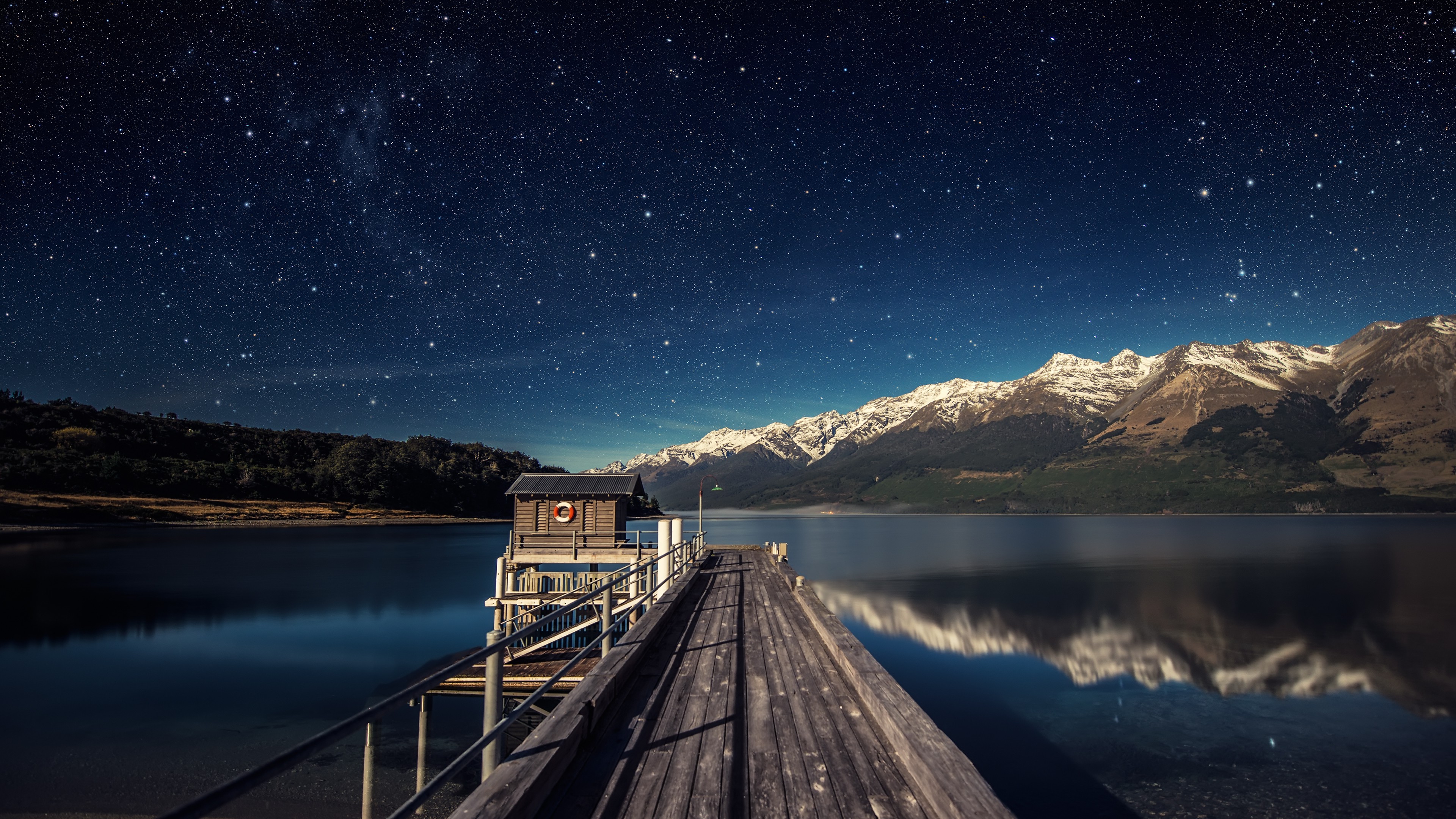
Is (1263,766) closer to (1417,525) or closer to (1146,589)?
(1146,589)

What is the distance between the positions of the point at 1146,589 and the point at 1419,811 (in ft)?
123

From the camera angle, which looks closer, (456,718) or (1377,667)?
(456,718)

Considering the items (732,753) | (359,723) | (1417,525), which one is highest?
(359,723)

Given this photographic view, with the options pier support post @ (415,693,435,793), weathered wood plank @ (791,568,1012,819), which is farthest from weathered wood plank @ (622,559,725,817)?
pier support post @ (415,693,435,793)

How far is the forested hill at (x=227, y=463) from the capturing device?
3479 inches

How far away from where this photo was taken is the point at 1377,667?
24.0 meters

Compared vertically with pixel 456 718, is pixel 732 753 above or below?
above

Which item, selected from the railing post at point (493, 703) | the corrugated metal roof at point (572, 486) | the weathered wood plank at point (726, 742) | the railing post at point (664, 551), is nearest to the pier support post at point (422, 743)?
the weathered wood plank at point (726, 742)

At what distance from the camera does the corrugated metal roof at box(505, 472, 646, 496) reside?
101 feet

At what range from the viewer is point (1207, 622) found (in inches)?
1300

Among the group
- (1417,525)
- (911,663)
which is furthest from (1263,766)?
(1417,525)

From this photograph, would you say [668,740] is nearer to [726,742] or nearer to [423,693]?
[726,742]

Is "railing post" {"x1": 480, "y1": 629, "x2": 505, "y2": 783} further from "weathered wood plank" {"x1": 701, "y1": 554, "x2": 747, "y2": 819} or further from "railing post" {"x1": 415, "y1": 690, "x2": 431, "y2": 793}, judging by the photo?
"railing post" {"x1": 415, "y1": 690, "x2": 431, "y2": 793}

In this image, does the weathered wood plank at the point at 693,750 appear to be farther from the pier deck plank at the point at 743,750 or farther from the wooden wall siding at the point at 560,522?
the wooden wall siding at the point at 560,522
